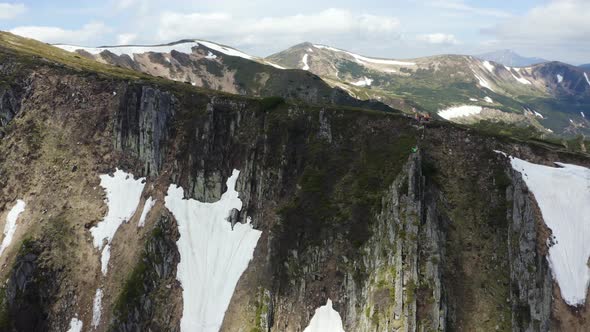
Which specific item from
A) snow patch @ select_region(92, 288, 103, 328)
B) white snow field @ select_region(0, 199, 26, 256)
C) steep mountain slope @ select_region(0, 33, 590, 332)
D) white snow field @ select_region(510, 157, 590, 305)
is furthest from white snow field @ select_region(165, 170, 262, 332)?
white snow field @ select_region(510, 157, 590, 305)

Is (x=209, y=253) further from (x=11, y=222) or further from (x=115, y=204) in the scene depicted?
(x=11, y=222)

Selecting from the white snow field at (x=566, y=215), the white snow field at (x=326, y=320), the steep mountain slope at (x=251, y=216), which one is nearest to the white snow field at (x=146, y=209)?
the steep mountain slope at (x=251, y=216)

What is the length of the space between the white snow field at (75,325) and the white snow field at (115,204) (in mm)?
9108

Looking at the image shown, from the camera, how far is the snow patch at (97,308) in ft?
217

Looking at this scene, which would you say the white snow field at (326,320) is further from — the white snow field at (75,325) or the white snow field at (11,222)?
the white snow field at (11,222)

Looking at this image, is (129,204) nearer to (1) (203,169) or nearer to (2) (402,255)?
(1) (203,169)

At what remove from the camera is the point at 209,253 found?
74.6 m

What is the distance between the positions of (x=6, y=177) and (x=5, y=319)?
30.4 m

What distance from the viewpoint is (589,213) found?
58281 millimetres

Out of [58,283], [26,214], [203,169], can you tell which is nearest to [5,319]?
[58,283]

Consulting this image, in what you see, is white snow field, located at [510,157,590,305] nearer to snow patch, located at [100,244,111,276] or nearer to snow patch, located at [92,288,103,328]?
snow patch, located at [92,288,103,328]

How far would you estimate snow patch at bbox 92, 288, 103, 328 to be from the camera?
66250 mm

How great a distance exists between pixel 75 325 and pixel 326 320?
43864 millimetres

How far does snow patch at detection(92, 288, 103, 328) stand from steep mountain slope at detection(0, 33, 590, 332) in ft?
1.42
